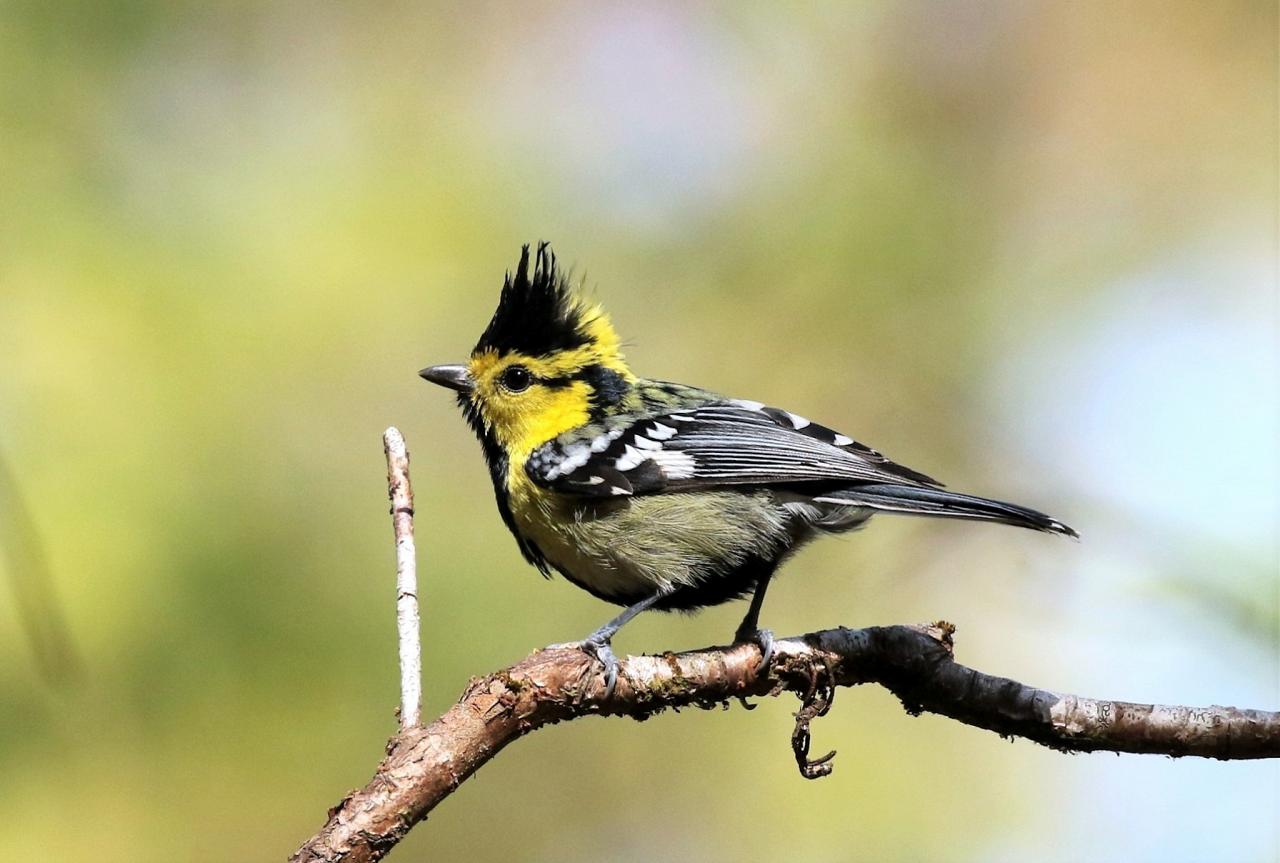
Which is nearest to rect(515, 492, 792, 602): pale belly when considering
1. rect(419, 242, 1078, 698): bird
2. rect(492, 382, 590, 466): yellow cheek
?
rect(419, 242, 1078, 698): bird

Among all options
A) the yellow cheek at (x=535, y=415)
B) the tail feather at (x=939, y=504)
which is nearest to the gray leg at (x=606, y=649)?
the tail feather at (x=939, y=504)

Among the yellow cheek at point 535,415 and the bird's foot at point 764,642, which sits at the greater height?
the yellow cheek at point 535,415

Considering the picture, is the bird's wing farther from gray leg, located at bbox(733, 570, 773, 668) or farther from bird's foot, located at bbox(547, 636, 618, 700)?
bird's foot, located at bbox(547, 636, 618, 700)

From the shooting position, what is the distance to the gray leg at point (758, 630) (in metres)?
2.79

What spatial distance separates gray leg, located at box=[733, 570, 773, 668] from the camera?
2.79 metres

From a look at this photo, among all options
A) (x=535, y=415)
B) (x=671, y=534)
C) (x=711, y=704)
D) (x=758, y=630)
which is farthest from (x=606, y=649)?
(x=535, y=415)

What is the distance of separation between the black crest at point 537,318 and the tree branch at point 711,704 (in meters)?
1.39

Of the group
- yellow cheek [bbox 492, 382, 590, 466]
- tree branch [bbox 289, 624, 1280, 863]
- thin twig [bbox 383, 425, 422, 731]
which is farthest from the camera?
yellow cheek [bbox 492, 382, 590, 466]

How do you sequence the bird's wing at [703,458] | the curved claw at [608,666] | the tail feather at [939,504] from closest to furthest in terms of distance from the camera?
1. the curved claw at [608,666]
2. the tail feather at [939,504]
3. the bird's wing at [703,458]

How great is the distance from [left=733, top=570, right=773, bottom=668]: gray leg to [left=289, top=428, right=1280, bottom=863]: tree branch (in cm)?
2

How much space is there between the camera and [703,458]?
145 inches

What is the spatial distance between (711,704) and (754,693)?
11 centimetres

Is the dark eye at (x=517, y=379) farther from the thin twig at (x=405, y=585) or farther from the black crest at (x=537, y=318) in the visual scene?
the thin twig at (x=405, y=585)

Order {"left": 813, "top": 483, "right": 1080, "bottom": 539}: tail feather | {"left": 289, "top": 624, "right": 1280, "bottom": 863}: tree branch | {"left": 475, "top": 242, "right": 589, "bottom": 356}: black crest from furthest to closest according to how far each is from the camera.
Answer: {"left": 475, "top": 242, "right": 589, "bottom": 356}: black crest < {"left": 813, "top": 483, "right": 1080, "bottom": 539}: tail feather < {"left": 289, "top": 624, "right": 1280, "bottom": 863}: tree branch
